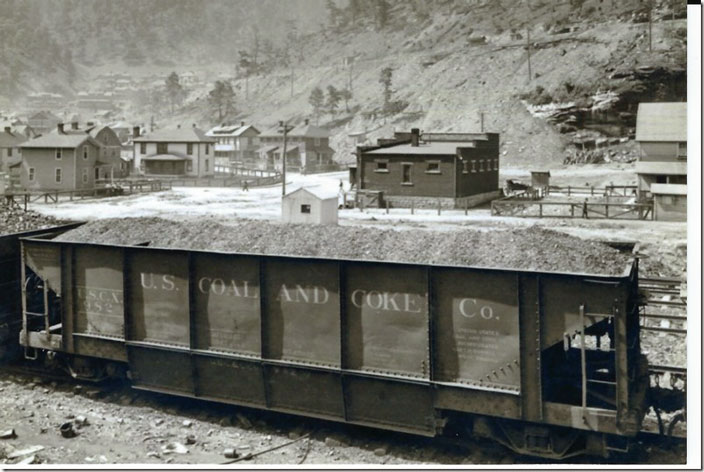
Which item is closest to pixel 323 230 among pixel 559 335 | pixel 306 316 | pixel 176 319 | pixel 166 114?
pixel 306 316

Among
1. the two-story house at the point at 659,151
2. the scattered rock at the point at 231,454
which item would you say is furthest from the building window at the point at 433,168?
the scattered rock at the point at 231,454

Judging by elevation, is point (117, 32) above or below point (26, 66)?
above

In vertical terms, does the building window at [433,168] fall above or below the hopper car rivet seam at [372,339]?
above

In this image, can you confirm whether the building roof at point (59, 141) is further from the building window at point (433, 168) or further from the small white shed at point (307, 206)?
the small white shed at point (307, 206)

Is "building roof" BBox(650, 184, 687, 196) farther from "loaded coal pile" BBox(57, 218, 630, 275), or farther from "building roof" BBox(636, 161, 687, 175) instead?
"loaded coal pile" BBox(57, 218, 630, 275)

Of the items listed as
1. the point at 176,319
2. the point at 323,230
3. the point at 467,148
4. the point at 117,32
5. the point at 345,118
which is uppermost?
the point at 117,32

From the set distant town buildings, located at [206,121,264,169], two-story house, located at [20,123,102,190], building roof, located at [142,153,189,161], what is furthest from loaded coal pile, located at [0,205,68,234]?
distant town buildings, located at [206,121,264,169]

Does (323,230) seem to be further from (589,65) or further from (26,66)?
(26,66)

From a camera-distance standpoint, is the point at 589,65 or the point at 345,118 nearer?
the point at 589,65
